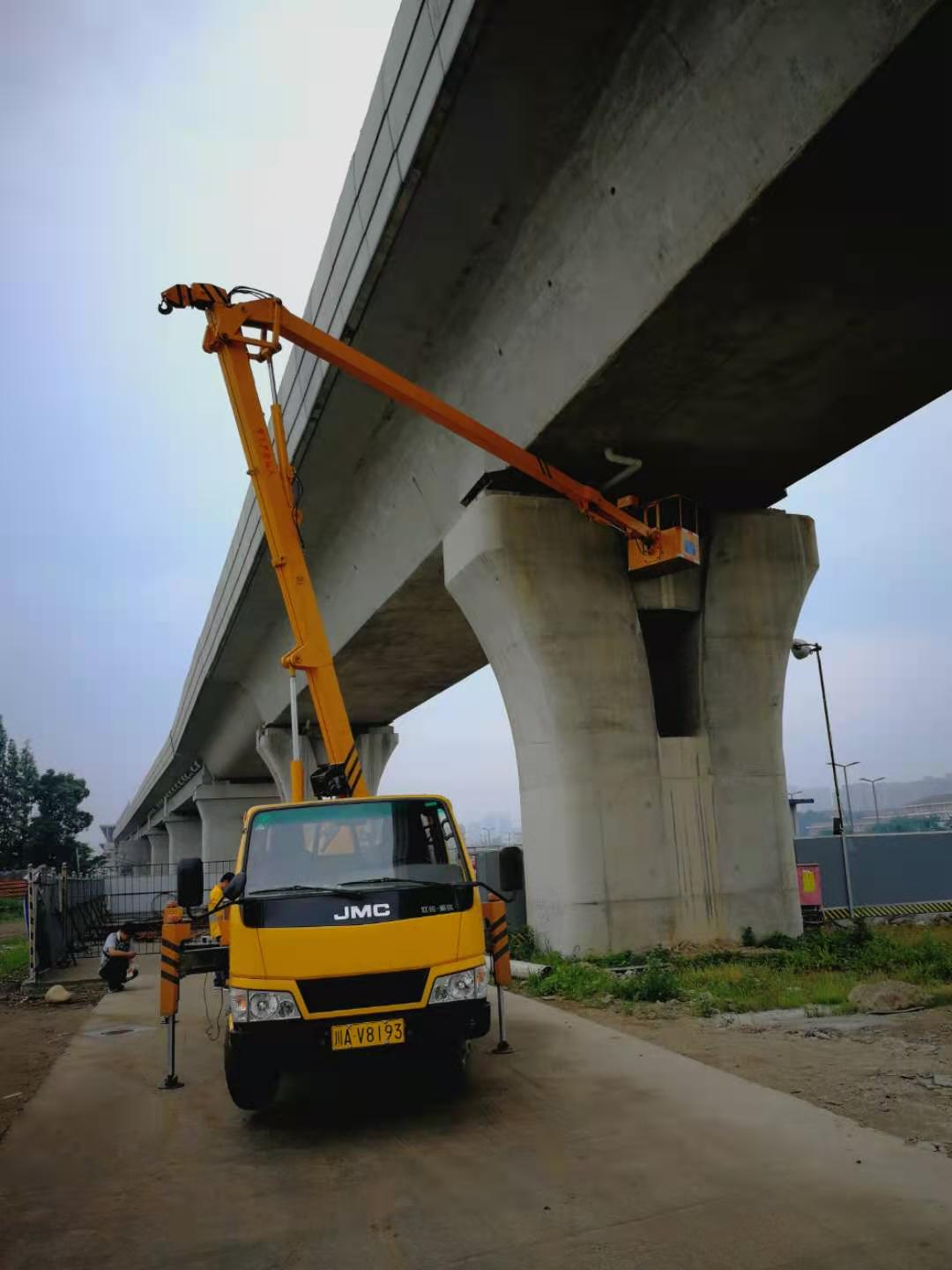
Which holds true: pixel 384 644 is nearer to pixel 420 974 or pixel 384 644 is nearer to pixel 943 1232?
pixel 420 974

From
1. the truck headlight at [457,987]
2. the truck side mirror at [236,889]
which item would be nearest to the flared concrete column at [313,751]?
the truck side mirror at [236,889]

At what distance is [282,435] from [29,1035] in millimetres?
7576

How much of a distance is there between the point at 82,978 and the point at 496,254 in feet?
43.0

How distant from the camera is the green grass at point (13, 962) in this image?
1738 centimetres

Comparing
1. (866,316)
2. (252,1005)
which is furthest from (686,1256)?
(866,316)

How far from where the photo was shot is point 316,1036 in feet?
19.6

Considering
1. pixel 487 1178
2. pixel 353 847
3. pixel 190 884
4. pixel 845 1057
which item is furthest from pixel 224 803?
pixel 487 1178

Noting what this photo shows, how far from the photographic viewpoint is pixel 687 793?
13.2 metres

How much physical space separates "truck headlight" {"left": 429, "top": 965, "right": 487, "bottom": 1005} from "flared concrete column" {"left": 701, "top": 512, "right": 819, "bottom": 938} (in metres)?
7.55

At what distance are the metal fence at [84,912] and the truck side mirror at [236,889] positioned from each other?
3.44 meters

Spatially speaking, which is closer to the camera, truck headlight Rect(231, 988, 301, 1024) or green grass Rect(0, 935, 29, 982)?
truck headlight Rect(231, 988, 301, 1024)

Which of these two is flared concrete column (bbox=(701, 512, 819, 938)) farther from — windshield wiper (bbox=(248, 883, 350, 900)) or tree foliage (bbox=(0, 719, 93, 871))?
tree foliage (bbox=(0, 719, 93, 871))

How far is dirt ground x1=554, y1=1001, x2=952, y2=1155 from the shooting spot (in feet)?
18.8

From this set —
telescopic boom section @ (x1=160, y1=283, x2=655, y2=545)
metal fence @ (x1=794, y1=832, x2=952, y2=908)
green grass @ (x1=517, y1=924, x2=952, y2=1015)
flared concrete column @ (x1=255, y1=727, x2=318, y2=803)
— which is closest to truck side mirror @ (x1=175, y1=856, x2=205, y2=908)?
green grass @ (x1=517, y1=924, x2=952, y2=1015)
